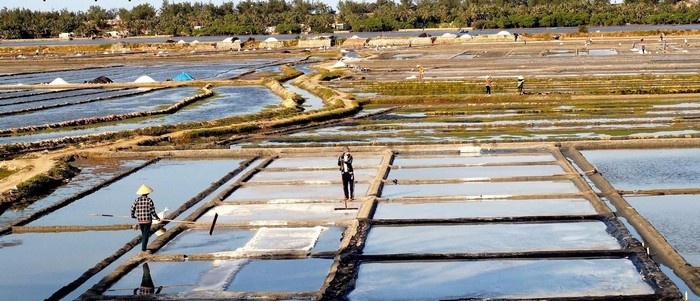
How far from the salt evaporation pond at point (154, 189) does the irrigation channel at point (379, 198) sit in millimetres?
55

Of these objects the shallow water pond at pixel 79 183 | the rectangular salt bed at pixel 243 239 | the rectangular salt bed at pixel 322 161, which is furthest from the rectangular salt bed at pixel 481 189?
the shallow water pond at pixel 79 183

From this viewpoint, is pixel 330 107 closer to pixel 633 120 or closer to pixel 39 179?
pixel 633 120

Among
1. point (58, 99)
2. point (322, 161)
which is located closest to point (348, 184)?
Result: point (322, 161)

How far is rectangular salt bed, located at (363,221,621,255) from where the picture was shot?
10.8 m

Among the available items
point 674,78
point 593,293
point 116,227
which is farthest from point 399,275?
point 674,78

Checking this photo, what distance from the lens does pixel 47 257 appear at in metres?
11.3

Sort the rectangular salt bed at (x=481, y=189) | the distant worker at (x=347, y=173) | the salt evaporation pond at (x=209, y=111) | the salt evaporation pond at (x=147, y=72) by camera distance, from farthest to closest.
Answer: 1. the salt evaporation pond at (x=147, y=72)
2. the salt evaporation pond at (x=209, y=111)
3. the rectangular salt bed at (x=481, y=189)
4. the distant worker at (x=347, y=173)

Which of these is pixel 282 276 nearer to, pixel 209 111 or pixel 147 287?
pixel 147 287

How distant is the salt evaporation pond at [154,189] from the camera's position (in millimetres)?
13531

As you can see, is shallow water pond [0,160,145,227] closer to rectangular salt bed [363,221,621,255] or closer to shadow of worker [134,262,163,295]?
shadow of worker [134,262,163,295]

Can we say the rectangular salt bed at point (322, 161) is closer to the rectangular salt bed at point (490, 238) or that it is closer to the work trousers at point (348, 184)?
the work trousers at point (348, 184)

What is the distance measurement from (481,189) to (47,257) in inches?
252

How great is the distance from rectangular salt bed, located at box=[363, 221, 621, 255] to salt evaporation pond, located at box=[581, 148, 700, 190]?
2864mm

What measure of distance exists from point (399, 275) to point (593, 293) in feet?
6.41
